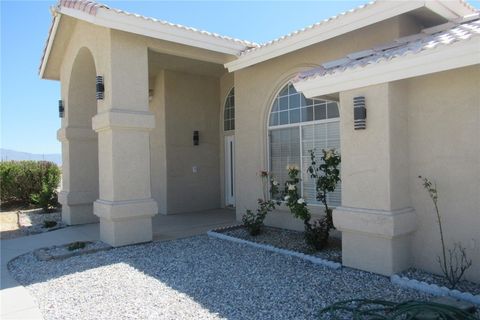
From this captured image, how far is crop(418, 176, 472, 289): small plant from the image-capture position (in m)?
5.88

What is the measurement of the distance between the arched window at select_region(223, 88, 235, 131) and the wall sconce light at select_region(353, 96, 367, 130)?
8.28 m

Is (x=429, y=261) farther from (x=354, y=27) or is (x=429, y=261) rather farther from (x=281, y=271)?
(x=354, y=27)

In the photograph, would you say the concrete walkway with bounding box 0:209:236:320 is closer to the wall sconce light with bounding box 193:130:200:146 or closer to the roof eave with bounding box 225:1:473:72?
the wall sconce light with bounding box 193:130:200:146

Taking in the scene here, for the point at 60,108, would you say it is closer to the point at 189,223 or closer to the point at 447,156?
the point at 189,223

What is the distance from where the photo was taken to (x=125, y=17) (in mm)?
8773

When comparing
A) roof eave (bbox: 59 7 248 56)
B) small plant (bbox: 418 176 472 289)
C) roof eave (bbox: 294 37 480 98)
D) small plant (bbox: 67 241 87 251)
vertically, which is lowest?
small plant (bbox: 67 241 87 251)

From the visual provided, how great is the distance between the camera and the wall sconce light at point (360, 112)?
6.46m

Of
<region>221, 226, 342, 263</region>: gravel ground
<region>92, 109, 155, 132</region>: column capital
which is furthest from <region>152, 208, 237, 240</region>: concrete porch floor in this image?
<region>92, 109, 155, 132</region>: column capital

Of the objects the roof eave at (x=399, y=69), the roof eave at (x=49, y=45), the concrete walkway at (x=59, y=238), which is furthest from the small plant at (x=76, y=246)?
the roof eave at (x=49, y=45)

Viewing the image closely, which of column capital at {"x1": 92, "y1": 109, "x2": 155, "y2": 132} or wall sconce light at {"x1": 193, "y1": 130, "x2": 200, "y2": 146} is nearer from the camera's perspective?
column capital at {"x1": 92, "y1": 109, "x2": 155, "y2": 132}

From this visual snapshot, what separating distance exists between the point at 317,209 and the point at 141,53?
5.78 metres

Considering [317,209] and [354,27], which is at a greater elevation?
[354,27]

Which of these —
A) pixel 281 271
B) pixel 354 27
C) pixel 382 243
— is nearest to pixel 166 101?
pixel 354 27

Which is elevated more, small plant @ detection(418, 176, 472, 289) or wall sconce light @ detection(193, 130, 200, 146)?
wall sconce light @ detection(193, 130, 200, 146)
